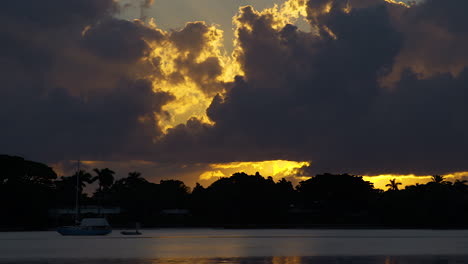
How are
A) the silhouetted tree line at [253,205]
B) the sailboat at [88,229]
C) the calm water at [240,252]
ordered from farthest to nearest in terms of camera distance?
the silhouetted tree line at [253,205] → the sailboat at [88,229] → the calm water at [240,252]

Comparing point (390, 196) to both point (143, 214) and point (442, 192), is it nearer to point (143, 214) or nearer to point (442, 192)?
point (442, 192)

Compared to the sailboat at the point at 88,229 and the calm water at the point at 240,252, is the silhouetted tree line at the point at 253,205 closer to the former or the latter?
the sailboat at the point at 88,229

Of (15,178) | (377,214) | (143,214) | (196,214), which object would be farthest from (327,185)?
(15,178)

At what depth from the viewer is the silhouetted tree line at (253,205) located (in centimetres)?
15288

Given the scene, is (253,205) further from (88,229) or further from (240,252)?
(240,252)

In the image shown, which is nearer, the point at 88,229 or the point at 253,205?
the point at 88,229

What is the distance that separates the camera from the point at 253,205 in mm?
175375

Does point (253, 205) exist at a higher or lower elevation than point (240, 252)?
higher

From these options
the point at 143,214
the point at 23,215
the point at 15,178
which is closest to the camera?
the point at 23,215

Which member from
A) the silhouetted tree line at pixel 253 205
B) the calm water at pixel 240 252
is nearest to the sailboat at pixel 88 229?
the silhouetted tree line at pixel 253 205

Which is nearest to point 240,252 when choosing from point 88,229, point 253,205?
point 88,229

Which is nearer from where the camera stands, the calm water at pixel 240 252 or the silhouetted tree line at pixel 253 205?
the calm water at pixel 240 252

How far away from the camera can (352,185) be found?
196 m

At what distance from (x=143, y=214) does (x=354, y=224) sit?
5057 cm
